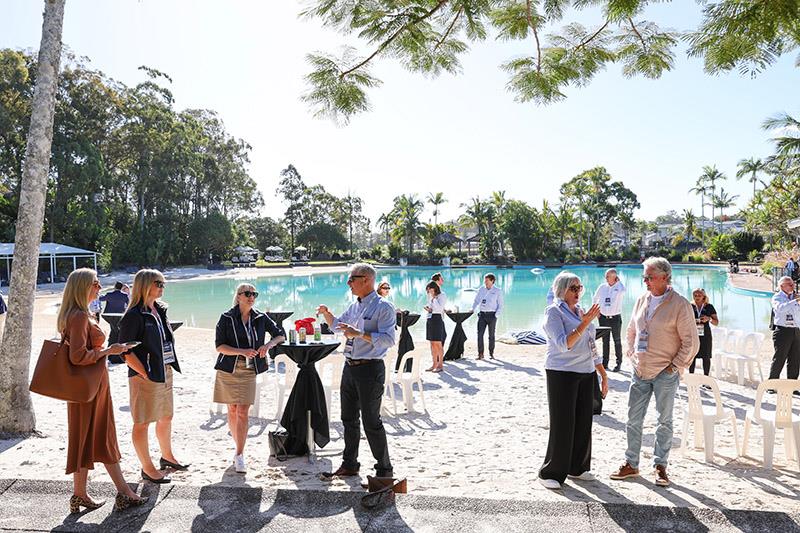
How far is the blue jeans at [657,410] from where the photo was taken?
148 inches

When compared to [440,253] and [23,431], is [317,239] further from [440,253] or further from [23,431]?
[23,431]

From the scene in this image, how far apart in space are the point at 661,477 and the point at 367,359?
2085 millimetres

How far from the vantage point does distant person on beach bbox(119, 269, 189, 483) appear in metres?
3.65

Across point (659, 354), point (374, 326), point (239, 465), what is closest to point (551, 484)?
point (659, 354)

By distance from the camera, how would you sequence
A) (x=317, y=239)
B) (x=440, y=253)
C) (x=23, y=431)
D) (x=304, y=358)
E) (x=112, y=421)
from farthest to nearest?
(x=317, y=239) → (x=440, y=253) → (x=23, y=431) → (x=304, y=358) → (x=112, y=421)

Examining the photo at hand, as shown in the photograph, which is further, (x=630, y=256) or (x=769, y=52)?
(x=630, y=256)

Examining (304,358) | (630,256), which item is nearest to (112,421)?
(304,358)

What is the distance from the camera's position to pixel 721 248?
48.5 metres

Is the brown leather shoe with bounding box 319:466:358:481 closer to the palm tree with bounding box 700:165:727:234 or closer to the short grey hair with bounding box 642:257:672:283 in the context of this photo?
the short grey hair with bounding box 642:257:672:283

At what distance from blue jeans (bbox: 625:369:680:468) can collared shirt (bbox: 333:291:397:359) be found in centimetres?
168

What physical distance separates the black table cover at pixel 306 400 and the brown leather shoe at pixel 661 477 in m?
2.42

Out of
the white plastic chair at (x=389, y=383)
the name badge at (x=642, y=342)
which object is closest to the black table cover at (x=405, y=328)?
the white plastic chair at (x=389, y=383)

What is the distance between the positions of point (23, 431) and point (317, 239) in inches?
2174

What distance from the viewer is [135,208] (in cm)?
4616
